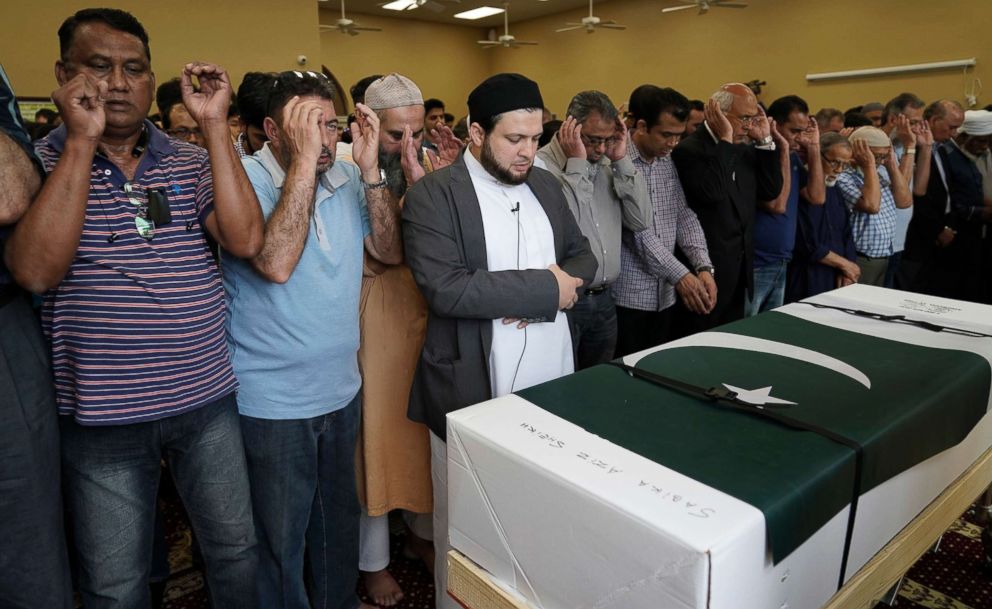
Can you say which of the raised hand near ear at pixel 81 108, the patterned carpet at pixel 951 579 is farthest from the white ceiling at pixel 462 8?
the raised hand near ear at pixel 81 108

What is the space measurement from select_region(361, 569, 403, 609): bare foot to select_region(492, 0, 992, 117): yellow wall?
8.58 m

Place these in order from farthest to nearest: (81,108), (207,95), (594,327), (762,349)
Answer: (594,327)
(762,349)
(207,95)
(81,108)

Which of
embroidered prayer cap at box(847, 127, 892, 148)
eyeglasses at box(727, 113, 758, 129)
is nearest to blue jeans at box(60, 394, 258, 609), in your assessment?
eyeglasses at box(727, 113, 758, 129)

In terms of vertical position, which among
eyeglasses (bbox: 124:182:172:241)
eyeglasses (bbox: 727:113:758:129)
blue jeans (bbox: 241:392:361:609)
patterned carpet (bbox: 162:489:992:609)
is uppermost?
eyeglasses (bbox: 727:113:758:129)

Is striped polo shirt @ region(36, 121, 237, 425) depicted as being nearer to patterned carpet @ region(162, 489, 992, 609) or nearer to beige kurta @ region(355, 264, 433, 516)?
beige kurta @ region(355, 264, 433, 516)

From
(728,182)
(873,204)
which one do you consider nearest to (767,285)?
(728,182)

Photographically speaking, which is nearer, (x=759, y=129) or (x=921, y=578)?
(x=921, y=578)

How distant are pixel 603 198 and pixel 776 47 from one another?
8507 mm

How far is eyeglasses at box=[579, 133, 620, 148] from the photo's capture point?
2.36 m

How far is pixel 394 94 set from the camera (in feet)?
6.75

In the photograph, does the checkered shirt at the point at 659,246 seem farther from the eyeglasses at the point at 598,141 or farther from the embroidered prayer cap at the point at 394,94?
the embroidered prayer cap at the point at 394,94

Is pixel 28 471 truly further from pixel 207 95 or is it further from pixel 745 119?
pixel 745 119

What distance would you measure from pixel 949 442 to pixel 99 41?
5.68 feet

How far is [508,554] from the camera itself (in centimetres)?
101
